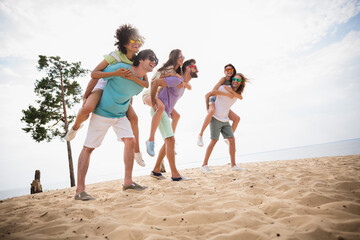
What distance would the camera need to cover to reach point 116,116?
291 cm

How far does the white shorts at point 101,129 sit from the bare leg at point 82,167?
0.11 m

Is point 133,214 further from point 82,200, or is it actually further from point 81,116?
point 81,116

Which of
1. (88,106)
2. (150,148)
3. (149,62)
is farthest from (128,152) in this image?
(149,62)

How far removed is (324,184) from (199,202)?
1.79 metres

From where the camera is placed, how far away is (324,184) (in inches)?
96.8

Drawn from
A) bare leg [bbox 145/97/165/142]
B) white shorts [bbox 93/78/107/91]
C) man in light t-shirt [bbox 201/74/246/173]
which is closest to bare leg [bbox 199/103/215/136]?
man in light t-shirt [bbox 201/74/246/173]

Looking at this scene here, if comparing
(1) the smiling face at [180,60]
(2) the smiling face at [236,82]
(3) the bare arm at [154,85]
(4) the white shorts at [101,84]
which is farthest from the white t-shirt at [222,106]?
(4) the white shorts at [101,84]

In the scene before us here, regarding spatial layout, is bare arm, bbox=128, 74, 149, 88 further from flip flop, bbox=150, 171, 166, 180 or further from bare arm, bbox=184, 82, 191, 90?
flip flop, bbox=150, 171, 166, 180

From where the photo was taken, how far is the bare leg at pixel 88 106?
2.68 metres

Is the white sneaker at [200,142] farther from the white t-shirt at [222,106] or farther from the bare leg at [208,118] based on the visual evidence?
the white t-shirt at [222,106]

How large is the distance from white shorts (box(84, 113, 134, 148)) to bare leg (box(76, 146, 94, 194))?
11 cm

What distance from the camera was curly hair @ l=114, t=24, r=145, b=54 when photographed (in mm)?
3004

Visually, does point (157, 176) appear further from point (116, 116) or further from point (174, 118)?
point (116, 116)

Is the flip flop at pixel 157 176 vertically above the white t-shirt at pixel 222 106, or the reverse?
the white t-shirt at pixel 222 106
